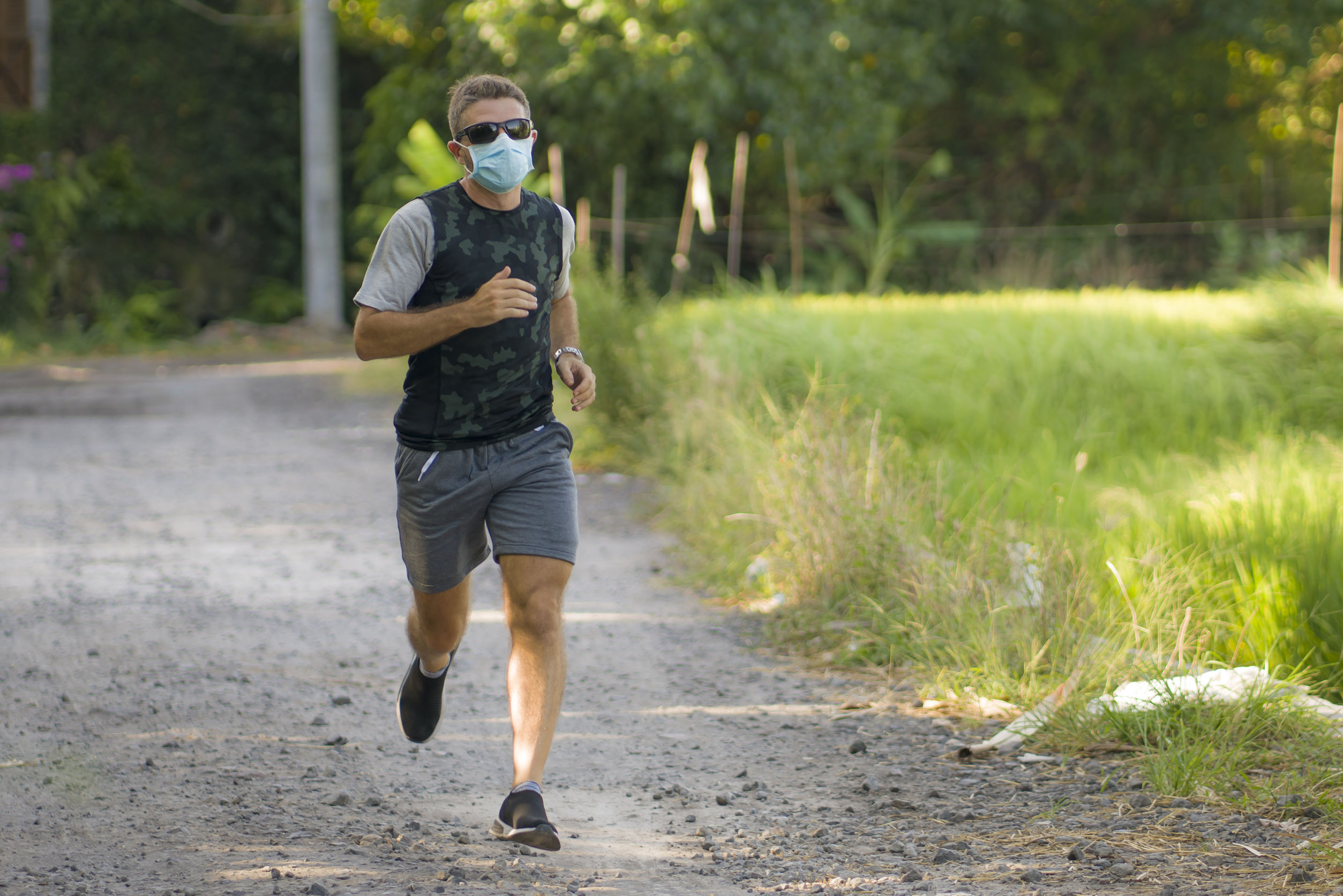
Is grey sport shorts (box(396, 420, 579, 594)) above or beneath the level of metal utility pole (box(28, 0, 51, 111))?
beneath

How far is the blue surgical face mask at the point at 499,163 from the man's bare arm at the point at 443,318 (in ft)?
0.95

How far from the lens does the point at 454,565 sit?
13.6 ft

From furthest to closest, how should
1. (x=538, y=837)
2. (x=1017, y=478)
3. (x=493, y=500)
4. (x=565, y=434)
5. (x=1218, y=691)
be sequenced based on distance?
(x=1017, y=478)
(x=1218, y=691)
(x=565, y=434)
(x=493, y=500)
(x=538, y=837)

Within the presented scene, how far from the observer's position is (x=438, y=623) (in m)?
4.30

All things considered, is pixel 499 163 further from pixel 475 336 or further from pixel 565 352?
pixel 565 352

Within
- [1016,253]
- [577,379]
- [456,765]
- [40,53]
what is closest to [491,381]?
[577,379]

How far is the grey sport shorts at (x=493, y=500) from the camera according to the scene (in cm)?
398

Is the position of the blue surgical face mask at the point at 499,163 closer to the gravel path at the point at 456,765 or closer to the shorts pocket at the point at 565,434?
the shorts pocket at the point at 565,434

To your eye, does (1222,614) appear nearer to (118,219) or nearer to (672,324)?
(672,324)

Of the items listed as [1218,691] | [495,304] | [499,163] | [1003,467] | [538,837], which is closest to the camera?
[538,837]

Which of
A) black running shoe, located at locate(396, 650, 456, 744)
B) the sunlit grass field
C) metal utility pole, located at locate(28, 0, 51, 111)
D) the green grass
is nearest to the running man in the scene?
black running shoe, located at locate(396, 650, 456, 744)

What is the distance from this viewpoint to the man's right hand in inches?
148

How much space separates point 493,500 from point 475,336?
46 centimetres

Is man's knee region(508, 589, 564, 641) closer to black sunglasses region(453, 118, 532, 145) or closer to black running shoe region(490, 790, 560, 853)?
black running shoe region(490, 790, 560, 853)
